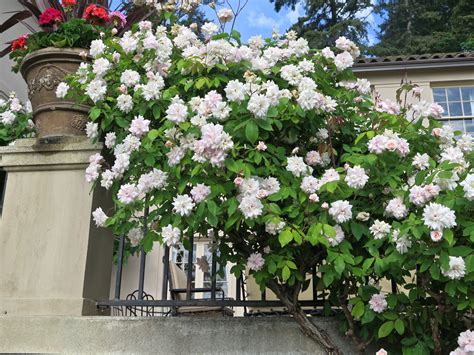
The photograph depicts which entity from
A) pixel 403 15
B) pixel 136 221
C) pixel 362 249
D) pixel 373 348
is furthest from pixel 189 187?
pixel 403 15

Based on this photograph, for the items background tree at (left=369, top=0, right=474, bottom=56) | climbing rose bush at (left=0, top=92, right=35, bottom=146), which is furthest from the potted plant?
background tree at (left=369, top=0, right=474, bottom=56)

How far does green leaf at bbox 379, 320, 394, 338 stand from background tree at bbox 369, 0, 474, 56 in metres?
18.1

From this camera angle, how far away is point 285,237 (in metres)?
2.09

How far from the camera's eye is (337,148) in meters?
2.75

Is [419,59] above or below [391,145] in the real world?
above

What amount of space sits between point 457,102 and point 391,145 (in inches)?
416

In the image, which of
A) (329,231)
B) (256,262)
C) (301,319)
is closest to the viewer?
(329,231)

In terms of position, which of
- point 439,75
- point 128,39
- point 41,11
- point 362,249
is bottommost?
point 362,249

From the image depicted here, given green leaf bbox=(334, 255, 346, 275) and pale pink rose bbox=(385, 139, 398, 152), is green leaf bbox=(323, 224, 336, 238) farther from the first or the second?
pale pink rose bbox=(385, 139, 398, 152)

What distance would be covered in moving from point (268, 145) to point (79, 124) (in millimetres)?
1243

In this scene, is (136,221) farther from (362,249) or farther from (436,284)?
(436,284)

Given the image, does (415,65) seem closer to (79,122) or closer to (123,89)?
(79,122)

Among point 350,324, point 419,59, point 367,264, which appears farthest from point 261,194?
point 419,59

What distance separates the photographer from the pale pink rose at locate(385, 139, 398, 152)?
7.19 feet
